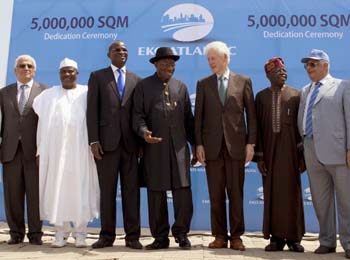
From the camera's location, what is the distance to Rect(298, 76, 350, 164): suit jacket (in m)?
3.80

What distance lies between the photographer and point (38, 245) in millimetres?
4230

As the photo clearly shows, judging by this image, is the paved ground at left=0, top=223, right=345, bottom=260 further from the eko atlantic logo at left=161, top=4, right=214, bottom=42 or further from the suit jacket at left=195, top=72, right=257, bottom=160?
the eko atlantic logo at left=161, top=4, right=214, bottom=42

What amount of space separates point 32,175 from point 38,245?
0.60m

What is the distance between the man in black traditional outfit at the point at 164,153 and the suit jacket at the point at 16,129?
0.96m

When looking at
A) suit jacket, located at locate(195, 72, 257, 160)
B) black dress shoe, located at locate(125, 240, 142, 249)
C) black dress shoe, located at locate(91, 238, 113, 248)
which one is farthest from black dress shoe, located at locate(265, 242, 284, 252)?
black dress shoe, located at locate(91, 238, 113, 248)

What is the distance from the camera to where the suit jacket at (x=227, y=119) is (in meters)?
3.95

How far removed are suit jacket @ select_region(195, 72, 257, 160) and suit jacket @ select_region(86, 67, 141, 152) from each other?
0.56 metres

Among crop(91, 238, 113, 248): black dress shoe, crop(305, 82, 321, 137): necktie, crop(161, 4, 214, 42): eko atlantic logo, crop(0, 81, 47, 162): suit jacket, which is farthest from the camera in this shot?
crop(161, 4, 214, 42): eko atlantic logo

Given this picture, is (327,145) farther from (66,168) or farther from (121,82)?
(66,168)

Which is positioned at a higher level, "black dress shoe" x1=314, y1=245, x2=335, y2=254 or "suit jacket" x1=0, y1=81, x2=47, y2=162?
"suit jacket" x1=0, y1=81, x2=47, y2=162

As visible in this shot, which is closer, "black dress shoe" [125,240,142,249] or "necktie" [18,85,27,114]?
"black dress shoe" [125,240,142,249]

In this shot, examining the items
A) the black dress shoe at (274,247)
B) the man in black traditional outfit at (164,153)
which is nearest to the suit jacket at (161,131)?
the man in black traditional outfit at (164,153)

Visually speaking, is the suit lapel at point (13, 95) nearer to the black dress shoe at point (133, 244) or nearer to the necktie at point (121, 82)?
the necktie at point (121, 82)

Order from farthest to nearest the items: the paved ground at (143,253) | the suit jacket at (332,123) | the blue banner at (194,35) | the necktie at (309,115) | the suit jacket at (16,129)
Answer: the blue banner at (194,35) → the suit jacket at (16,129) → the necktie at (309,115) → the suit jacket at (332,123) → the paved ground at (143,253)
